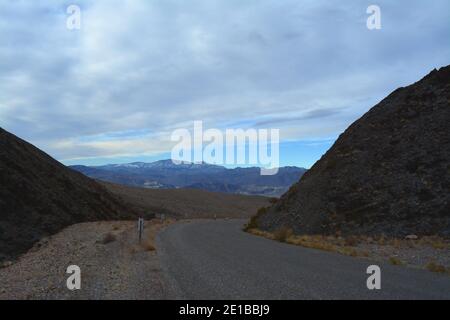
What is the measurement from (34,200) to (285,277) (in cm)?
3036

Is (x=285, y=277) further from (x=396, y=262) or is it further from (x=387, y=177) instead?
(x=387, y=177)

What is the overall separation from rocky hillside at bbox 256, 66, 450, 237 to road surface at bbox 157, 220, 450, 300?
11.7 m

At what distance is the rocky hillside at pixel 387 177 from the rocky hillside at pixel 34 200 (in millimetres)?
16604

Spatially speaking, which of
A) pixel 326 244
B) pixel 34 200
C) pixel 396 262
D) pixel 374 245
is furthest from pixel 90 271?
pixel 34 200

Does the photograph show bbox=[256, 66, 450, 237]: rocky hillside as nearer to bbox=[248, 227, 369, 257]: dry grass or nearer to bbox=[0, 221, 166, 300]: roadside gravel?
bbox=[248, 227, 369, 257]: dry grass

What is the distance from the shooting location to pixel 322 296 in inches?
423

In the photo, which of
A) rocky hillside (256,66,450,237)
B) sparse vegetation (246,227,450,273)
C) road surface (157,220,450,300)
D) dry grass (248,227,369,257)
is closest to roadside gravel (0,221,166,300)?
road surface (157,220,450,300)

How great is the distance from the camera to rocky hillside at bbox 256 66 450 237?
30594mm

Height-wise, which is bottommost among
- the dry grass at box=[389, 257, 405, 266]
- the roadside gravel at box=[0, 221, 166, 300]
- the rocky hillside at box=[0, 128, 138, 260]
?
the roadside gravel at box=[0, 221, 166, 300]

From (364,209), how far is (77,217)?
2450 cm

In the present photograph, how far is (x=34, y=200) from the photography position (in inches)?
1538

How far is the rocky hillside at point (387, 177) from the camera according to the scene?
30.6m
